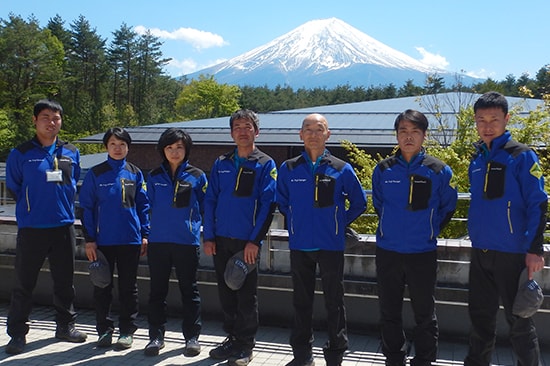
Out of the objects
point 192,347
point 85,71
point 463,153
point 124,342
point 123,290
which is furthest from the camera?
point 85,71

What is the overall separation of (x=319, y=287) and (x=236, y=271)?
1104 millimetres

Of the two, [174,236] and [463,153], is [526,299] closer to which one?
[174,236]

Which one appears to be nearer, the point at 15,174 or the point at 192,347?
the point at 192,347

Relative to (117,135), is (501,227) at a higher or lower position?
lower

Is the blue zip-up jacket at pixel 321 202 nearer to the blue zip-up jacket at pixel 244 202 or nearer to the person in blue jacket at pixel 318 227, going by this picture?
the person in blue jacket at pixel 318 227

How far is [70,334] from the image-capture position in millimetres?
4801

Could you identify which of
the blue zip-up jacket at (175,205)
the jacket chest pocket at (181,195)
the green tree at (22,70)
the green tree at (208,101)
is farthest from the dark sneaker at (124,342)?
the green tree at (208,101)

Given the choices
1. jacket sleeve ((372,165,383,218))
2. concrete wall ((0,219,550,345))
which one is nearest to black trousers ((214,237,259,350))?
concrete wall ((0,219,550,345))

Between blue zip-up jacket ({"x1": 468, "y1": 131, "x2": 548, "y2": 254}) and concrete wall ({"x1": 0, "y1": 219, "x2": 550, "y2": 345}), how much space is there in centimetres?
110

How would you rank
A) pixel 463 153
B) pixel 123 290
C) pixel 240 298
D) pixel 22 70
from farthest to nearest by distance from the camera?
1. pixel 22 70
2. pixel 463 153
3. pixel 123 290
4. pixel 240 298

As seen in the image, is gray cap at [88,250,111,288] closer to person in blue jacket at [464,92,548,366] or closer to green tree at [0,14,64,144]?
person in blue jacket at [464,92,548,366]

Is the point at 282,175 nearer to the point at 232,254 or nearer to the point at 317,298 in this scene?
the point at 232,254

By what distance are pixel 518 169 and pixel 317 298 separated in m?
2.32

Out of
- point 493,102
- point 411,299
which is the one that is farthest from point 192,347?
point 493,102
